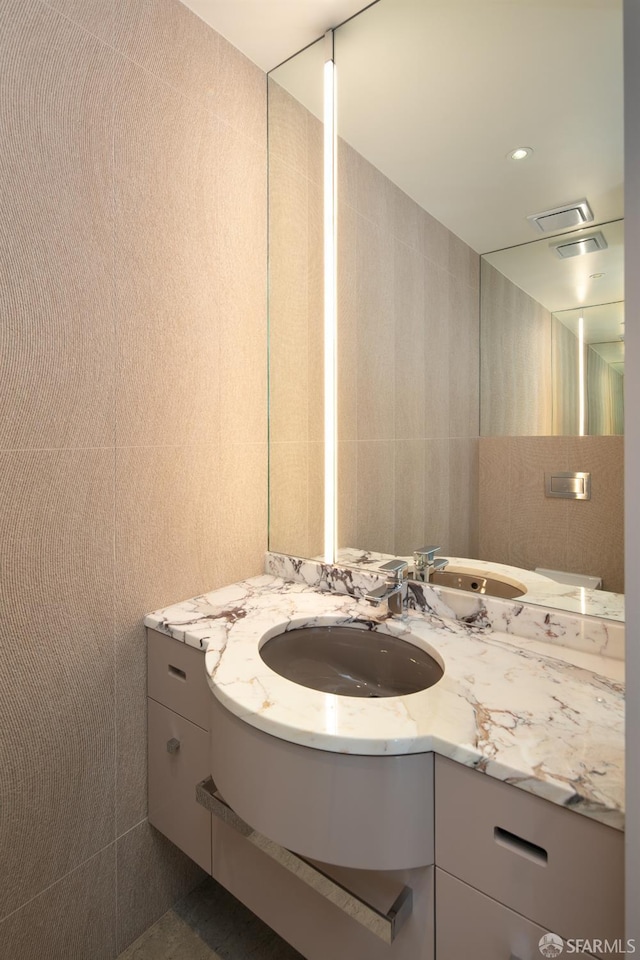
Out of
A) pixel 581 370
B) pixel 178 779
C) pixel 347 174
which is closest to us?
pixel 581 370

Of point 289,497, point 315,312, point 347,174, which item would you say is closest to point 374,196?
point 347,174

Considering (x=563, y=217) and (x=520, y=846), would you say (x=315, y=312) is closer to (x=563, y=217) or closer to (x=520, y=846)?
(x=563, y=217)

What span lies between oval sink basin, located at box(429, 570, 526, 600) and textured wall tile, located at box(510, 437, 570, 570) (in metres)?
0.06

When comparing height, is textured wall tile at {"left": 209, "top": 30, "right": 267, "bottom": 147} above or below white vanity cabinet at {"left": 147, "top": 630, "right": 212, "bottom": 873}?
above

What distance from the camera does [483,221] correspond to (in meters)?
1.12

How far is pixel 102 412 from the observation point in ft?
3.72

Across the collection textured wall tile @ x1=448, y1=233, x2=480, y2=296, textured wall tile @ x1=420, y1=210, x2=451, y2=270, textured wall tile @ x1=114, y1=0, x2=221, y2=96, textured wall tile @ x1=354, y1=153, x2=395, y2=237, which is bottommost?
textured wall tile @ x1=448, y1=233, x2=480, y2=296

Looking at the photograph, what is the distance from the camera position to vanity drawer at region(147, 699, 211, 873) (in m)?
1.13

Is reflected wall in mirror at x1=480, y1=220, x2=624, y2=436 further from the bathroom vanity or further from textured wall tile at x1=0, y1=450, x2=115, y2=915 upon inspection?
textured wall tile at x1=0, y1=450, x2=115, y2=915

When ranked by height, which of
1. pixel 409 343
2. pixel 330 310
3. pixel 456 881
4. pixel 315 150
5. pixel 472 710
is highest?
pixel 315 150

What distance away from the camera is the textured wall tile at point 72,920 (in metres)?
1.01

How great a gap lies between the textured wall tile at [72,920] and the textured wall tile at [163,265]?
3.32 feet

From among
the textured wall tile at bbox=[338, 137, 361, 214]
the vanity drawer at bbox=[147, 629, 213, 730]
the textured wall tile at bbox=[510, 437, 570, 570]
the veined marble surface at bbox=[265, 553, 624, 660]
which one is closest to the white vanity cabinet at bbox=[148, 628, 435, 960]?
the vanity drawer at bbox=[147, 629, 213, 730]

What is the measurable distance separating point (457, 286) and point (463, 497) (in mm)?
516
